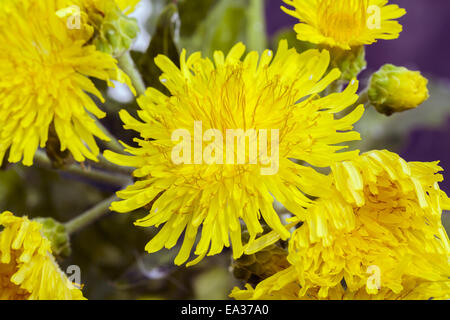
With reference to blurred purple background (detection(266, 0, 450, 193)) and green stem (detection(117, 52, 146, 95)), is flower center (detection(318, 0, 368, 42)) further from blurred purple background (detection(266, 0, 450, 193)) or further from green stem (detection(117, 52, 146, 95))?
blurred purple background (detection(266, 0, 450, 193))

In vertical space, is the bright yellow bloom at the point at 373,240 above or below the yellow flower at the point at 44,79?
below

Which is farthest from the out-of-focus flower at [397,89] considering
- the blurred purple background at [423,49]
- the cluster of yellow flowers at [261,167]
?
the blurred purple background at [423,49]

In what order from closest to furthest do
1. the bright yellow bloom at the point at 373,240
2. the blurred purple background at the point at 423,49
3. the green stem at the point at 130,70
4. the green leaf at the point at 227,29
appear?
the bright yellow bloom at the point at 373,240 < the green stem at the point at 130,70 < the green leaf at the point at 227,29 < the blurred purple background at the point at 423,49

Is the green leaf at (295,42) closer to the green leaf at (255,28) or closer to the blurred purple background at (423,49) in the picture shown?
the green leaf at (255,28)

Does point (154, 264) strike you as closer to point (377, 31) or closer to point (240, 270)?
point (240, 270)

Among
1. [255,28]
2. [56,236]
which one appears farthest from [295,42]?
[56,236]

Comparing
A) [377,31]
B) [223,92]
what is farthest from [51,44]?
[377,31]

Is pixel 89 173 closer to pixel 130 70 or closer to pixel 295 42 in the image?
pixel 130 70
